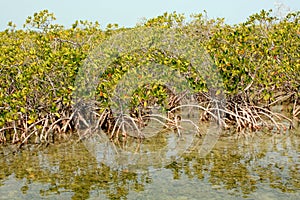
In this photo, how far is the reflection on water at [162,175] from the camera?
5.26m

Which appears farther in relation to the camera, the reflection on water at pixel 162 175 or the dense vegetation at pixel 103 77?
the dense vegetation at pixel 103 77

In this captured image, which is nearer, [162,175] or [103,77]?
[162,175]

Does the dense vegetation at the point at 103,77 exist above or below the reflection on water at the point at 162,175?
above

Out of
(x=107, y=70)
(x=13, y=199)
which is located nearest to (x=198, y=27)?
(x=107, y=70)

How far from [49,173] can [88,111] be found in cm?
280

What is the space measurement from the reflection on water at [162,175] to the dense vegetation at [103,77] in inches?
37.2

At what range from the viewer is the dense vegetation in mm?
7902

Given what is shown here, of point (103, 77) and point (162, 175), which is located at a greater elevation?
point (103, 77)

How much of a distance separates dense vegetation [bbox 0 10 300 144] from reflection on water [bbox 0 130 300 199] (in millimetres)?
945

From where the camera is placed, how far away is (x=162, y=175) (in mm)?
6016

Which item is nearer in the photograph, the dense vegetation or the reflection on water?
the reflection on water

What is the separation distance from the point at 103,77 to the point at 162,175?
302 cm

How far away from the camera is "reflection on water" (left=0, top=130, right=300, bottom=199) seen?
5.26 meters

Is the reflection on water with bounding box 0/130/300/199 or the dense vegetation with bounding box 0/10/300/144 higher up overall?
the dense vegetation with bounding box 0/10/300/144
